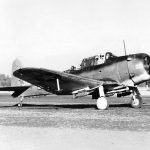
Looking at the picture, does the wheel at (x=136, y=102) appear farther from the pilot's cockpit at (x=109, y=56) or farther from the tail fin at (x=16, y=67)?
the tail fin at (x=16, y=67)

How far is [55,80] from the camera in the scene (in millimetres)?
15992

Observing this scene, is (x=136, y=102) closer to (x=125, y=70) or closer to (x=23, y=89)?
(x=125, y=70)

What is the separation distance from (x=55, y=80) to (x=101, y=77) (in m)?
2.28

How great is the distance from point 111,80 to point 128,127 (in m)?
6.77

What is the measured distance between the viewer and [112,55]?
16.1 m

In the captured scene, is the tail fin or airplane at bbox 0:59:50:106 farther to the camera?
airplane at bbox 0:59:50:106

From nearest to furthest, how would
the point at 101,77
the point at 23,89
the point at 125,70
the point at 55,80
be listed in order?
the point at 125,70
the point at 101,77
the point at 55,80
the point at 23,89

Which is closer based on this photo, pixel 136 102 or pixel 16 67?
pixel 136 102

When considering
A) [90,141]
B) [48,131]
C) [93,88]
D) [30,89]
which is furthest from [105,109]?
[90,141]

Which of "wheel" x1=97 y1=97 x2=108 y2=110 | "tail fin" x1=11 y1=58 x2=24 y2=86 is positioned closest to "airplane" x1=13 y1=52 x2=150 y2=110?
"wheel" x1=97 y1=97 x2=108 y2=110

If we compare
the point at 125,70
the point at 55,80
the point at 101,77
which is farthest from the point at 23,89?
the point at 125,70

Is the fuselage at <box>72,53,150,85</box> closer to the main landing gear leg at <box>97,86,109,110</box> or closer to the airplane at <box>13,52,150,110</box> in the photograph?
the airplane at <box>13,52,150,110</box>

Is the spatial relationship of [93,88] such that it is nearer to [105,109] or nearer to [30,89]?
[105,109]

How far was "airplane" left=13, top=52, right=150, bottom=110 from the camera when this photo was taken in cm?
1488
